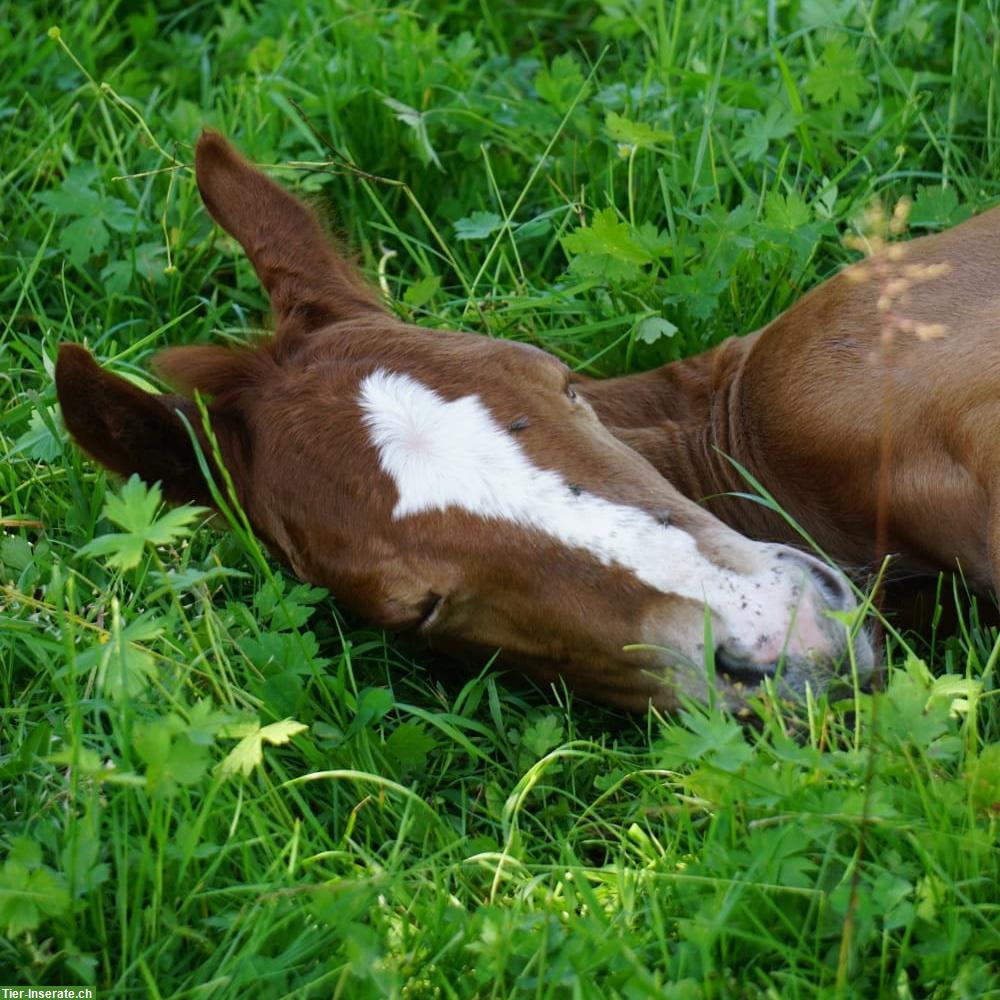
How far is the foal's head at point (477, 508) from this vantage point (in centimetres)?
277

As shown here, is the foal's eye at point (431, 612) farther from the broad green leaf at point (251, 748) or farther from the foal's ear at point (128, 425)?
the foal's ear at point (128, 425)

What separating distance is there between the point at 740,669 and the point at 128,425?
1427 mm

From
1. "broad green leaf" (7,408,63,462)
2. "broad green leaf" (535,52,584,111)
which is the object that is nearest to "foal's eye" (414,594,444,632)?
"broad green leaf" (7,408,63,462)

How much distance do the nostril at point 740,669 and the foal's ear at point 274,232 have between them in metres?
1.34

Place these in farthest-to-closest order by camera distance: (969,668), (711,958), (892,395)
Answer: (892,395), (969,668), (711,958)

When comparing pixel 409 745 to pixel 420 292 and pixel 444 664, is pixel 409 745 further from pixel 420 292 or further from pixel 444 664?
pixel 420 292

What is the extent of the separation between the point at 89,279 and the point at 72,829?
2.43 metres

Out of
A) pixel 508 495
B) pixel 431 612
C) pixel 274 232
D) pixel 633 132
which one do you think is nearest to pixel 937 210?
pixel 633 132

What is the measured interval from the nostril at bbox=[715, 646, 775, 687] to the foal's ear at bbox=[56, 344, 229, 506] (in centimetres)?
126

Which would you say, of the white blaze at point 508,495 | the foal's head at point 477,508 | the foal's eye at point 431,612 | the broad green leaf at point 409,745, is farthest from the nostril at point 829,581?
the broad green leaf at point 409,745

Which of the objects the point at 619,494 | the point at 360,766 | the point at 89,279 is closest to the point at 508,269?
the point at 89,279

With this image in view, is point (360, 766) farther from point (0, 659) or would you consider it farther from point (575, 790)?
point (0, 659)

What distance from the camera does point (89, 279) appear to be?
4.55 metres

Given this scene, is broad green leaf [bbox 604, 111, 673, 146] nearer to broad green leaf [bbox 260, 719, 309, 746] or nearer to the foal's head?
the foal's head
